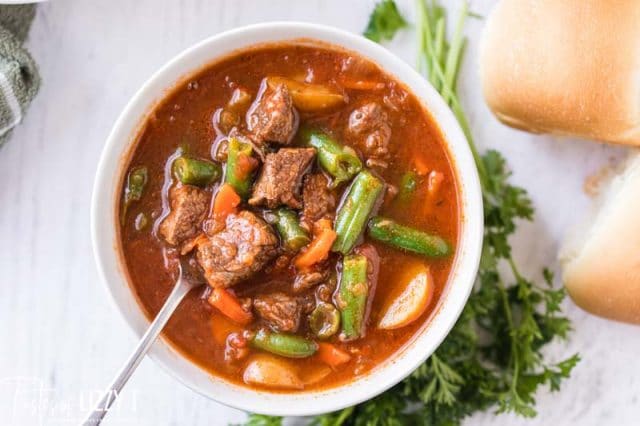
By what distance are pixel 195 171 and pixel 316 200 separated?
440mm

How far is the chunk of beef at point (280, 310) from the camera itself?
2.90 m

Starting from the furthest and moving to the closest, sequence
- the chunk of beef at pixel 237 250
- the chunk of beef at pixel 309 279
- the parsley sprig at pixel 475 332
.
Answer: the parsley sprig at pixel 475 332 → the chunk of beef at pixel 309 279 → the chunk of beef at pixel 237 250

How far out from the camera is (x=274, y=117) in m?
2.85

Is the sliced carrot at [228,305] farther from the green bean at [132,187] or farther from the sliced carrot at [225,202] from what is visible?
the green bean at [132,187]

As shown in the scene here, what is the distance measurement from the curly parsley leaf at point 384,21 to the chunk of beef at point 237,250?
106 cm

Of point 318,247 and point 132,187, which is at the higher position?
point 132,187

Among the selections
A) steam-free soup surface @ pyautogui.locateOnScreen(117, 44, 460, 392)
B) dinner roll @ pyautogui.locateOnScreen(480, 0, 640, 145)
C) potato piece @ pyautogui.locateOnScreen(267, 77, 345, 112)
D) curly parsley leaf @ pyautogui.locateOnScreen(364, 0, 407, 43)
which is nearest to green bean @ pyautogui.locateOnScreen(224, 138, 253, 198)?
steam-free soup surface @ pyautogui.locateOnScreen(117, 44, 460, 392)

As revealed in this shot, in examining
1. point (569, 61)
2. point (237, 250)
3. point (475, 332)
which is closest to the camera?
point (237, 250)

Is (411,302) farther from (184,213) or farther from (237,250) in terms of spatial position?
(184,213)

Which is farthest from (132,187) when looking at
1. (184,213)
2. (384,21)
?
(384,21)

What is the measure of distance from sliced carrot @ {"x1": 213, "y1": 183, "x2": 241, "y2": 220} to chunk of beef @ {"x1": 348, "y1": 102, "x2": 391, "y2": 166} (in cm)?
48

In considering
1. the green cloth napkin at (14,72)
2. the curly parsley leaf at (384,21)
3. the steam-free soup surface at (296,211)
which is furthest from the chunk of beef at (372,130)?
the green cloth napkin at (14,72)

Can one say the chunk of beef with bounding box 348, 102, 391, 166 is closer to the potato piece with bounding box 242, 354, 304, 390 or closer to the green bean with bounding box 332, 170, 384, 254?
the green bean with bounding box 332, 170, 384, 254

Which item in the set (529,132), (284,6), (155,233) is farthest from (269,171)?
(529,132)
